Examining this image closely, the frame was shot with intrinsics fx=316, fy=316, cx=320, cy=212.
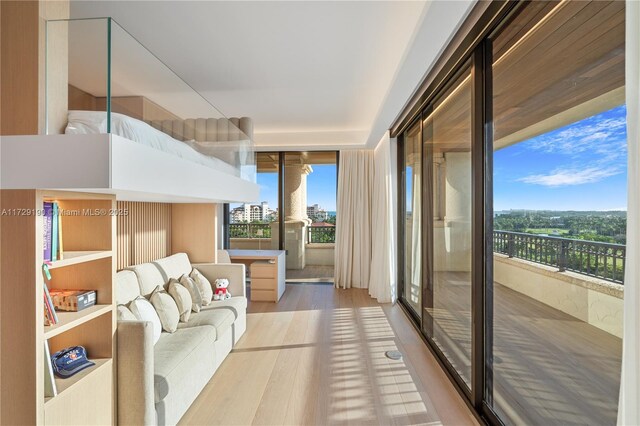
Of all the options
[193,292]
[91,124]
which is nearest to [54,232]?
[91,124]

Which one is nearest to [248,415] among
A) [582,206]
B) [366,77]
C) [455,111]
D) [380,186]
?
[582,206]

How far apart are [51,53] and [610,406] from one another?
2.54 meters

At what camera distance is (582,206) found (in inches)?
45.0

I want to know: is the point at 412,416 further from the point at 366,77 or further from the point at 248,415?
the point at 366,77

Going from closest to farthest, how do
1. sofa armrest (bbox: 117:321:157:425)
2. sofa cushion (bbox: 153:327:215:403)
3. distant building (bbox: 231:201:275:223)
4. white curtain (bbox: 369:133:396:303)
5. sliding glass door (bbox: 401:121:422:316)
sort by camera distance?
sofa armrest (bbox: 117:321:157:425), sofa cushion (bbox: 153:327:215:403), sliding glass door (bbox: 401:121:422:316), white curtain (bbox: 369:133:396:303), distant building (bbox: 231:201:275:223)

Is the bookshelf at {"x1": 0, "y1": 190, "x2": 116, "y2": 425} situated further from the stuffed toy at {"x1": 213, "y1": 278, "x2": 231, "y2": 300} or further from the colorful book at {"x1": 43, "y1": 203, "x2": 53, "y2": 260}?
the stuffed toy at {"x1": 213, "y1": 278, "x2": 231, "y2": 300}

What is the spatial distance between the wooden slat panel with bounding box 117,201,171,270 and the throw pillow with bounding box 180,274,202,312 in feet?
1.73

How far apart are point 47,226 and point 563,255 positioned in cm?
222

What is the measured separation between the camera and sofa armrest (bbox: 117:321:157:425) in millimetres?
1680

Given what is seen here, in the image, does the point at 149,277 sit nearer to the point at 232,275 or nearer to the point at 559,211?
the point at 232,275

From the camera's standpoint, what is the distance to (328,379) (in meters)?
2.42

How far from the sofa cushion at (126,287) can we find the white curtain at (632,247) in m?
2.55

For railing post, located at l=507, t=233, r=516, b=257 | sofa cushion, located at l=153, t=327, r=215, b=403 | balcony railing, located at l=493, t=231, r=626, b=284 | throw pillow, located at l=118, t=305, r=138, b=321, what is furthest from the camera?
throw pillow, located at l=118, t=305, r=138, b=321

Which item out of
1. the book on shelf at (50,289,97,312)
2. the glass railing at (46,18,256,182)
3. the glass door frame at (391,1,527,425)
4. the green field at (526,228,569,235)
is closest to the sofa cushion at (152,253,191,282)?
the book on shelf at (50,289,97,312)
